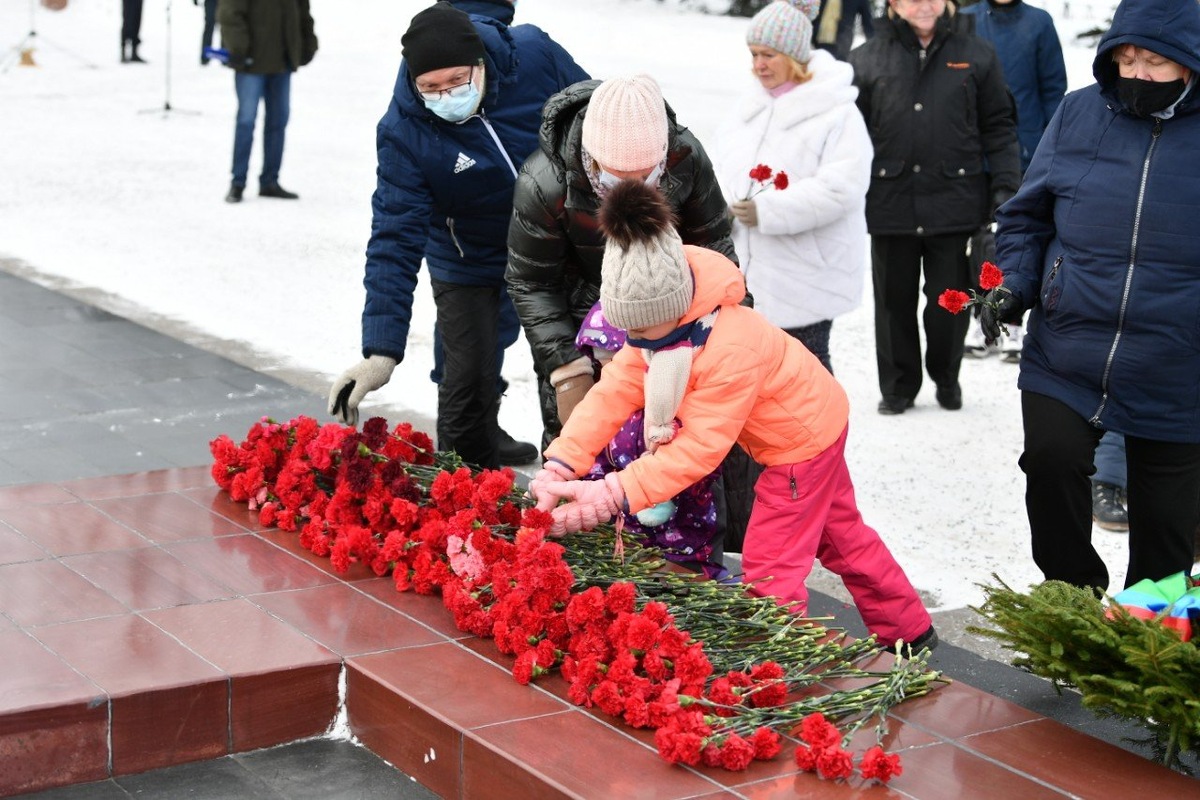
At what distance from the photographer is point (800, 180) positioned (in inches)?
264

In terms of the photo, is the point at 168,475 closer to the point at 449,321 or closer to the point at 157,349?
the point at 449,321

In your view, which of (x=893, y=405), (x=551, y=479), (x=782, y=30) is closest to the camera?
(x=551, y=479)

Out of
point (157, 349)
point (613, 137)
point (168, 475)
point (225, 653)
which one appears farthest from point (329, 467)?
point (157, 349)

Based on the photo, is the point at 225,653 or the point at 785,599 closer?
the point at 225,653

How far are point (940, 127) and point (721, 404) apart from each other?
389cm

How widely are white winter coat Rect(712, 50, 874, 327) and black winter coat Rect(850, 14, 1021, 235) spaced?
0.75m

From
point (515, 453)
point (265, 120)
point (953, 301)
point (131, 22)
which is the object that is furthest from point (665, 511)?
point (131, 22)

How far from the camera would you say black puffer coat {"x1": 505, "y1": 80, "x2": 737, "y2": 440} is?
15.0 feet

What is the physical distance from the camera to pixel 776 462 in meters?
4.23

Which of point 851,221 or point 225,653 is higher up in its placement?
point 851,221

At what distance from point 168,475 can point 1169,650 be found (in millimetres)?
3326

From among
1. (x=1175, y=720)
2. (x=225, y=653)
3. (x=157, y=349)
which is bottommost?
(x=157, y=349)

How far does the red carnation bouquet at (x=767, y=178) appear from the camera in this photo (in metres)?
6.31

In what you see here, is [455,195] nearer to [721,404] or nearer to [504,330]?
[504,330]
